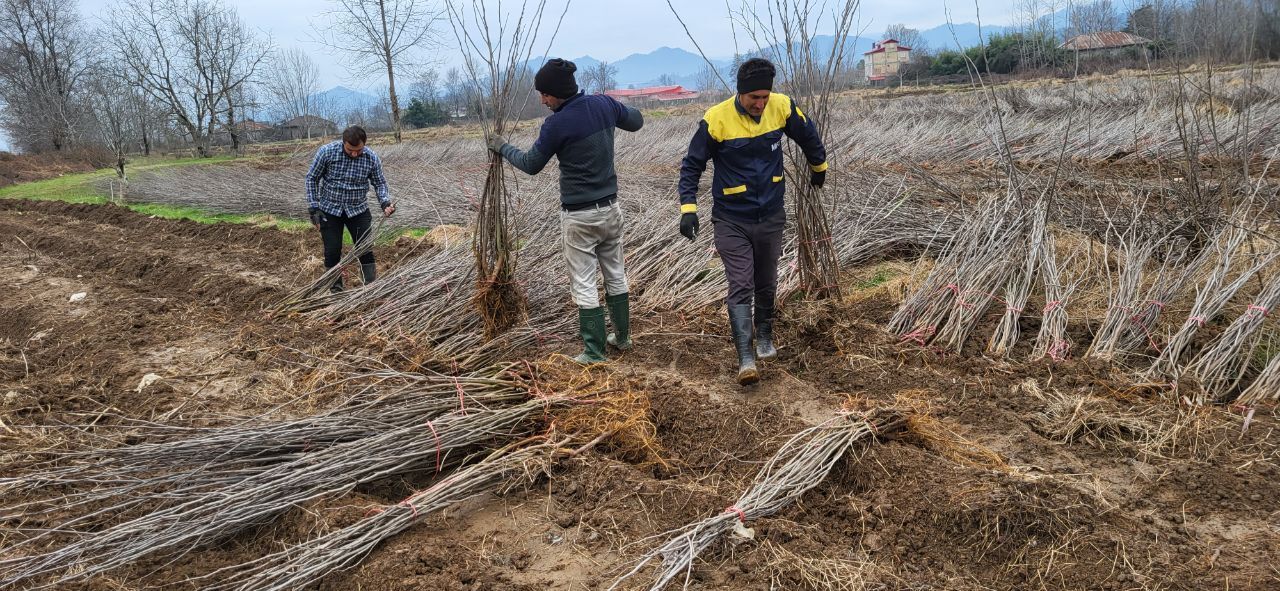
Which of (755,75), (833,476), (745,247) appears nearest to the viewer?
(833,476)

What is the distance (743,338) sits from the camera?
374 cm

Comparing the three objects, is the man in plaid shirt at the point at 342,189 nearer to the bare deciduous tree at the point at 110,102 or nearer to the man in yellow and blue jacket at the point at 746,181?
the man in yellow and blue jacket at the point at 746,181

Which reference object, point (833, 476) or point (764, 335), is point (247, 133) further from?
point (833, 476)

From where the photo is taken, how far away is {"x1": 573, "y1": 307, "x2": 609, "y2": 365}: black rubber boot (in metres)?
4.07

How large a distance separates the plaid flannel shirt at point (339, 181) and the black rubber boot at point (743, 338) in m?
2.99

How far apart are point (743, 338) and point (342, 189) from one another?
333 cm

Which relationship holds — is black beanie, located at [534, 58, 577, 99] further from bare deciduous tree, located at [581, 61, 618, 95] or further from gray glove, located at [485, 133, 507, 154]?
bare deciduous tree, located at [581, 61, 618, 95]

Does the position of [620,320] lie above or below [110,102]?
below

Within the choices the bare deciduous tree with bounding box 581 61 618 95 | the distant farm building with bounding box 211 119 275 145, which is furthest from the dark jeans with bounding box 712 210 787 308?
the distant farm building with bounding box 211 119 275 145

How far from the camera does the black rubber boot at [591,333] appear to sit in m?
4.07

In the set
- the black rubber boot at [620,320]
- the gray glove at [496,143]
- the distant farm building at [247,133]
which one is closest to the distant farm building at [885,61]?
the black rubber boot at [620,320]

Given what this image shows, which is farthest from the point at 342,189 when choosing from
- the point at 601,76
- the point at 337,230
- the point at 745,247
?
the point at 601,76

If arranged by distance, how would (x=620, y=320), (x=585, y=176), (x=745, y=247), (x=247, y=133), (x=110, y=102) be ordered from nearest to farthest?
(x=745, y=247), (x=585, y=176), (x=620, y=320), (x=110, y=102), (x=247, y=133)

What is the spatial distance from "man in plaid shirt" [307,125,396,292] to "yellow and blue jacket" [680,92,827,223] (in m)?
2.69
